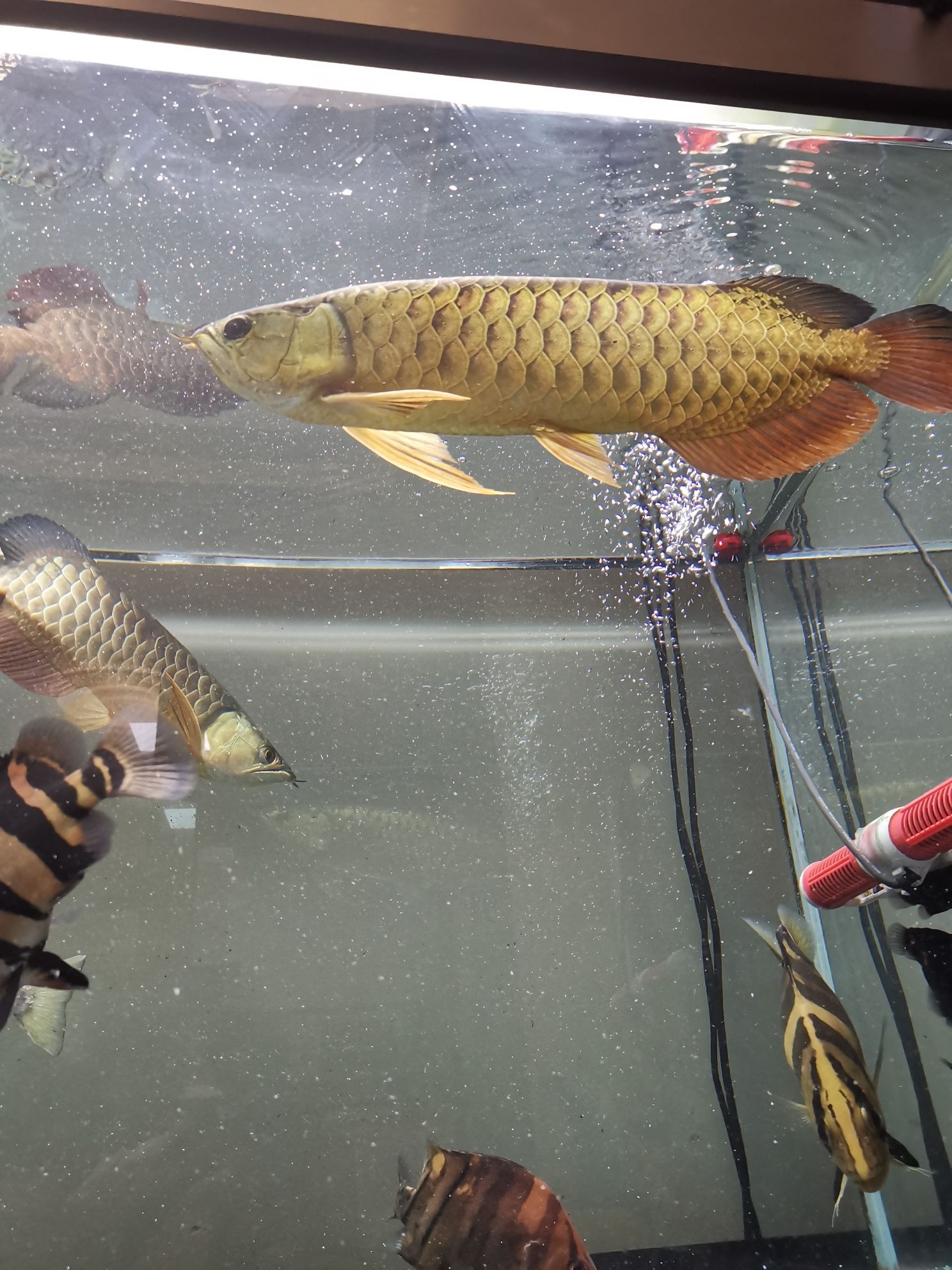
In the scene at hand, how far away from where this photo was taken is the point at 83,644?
0.95 metres

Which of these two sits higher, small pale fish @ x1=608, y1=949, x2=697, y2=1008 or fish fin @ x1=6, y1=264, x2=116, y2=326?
fish fin @ x1=6, y1=264, x2=116, y2=326

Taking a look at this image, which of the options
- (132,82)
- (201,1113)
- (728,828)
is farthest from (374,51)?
(201,1113)

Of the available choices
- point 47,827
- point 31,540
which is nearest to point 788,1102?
point 47,827

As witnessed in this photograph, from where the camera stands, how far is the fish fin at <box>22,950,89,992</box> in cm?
77

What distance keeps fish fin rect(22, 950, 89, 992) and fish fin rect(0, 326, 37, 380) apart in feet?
3.13

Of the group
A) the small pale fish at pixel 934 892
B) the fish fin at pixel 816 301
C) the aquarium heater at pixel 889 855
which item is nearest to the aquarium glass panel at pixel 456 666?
the fish fin at pixel 816 301

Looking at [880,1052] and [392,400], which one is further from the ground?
[392,400]

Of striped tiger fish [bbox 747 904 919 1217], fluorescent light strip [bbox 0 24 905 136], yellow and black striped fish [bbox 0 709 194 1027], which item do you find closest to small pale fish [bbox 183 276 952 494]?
fluorescent light strip [bbox 0 24 905 136]

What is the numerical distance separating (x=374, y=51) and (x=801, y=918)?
5.00ft

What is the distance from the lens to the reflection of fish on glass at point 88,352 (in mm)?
1166

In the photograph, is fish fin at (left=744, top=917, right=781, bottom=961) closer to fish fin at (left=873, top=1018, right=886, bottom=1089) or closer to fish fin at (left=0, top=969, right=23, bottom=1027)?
fish fin at (left=873, top=1018, right=886, bottom=1089)

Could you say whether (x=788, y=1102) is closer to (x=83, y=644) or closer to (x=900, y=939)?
(x=900, y=939)

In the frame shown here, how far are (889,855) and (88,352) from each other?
56.4 inches

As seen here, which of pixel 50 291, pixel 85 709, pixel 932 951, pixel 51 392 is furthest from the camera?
pixel 51 392
